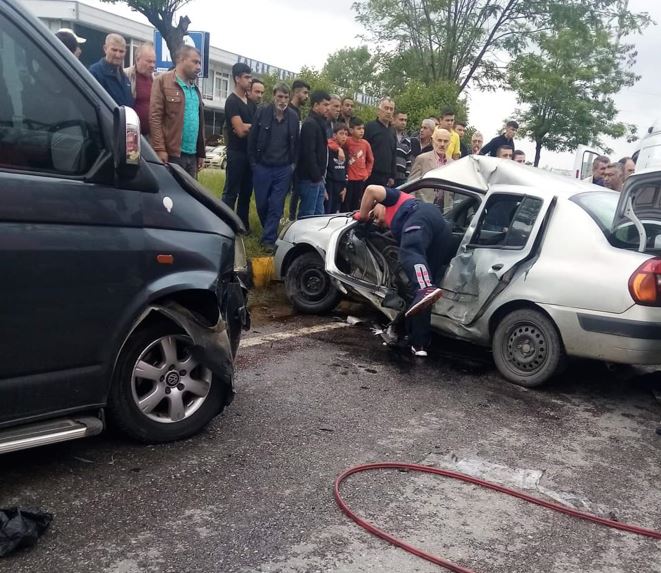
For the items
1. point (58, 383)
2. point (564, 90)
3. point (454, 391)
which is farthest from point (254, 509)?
point (564, 90)

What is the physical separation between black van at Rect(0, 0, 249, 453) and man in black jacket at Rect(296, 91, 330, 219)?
4.75 meters

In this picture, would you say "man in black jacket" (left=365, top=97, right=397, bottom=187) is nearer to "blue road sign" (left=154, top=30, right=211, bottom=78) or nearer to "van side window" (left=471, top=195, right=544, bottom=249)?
"blue road sign" (left=154, top=30, right=211, bottom=78)

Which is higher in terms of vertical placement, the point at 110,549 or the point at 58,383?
the point at 58,383

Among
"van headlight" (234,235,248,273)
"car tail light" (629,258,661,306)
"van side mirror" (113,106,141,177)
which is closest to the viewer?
"van side mirror" (113,106,141,177)

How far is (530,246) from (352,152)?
4.50 meters

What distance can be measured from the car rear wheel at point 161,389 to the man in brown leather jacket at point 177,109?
3.34m

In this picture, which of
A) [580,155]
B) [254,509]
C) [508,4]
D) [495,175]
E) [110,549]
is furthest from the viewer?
[508,4]

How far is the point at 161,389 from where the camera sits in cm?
384

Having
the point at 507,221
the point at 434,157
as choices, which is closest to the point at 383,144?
the point at 434,157

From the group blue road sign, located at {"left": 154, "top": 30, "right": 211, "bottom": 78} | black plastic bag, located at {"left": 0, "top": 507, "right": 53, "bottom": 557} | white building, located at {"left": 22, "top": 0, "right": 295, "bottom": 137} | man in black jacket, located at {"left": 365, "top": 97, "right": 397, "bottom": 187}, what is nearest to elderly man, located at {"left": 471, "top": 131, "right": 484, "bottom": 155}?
man in black jacket, located at {"left": 365, "top": 97, "right": 397, "bottom": 187}

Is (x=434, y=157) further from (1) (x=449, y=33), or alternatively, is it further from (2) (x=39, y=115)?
(1) (x=449, y=33)

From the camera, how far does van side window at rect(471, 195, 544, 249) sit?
5.68 m

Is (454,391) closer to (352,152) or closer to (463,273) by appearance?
(463,273)

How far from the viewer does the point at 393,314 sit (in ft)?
20.8
